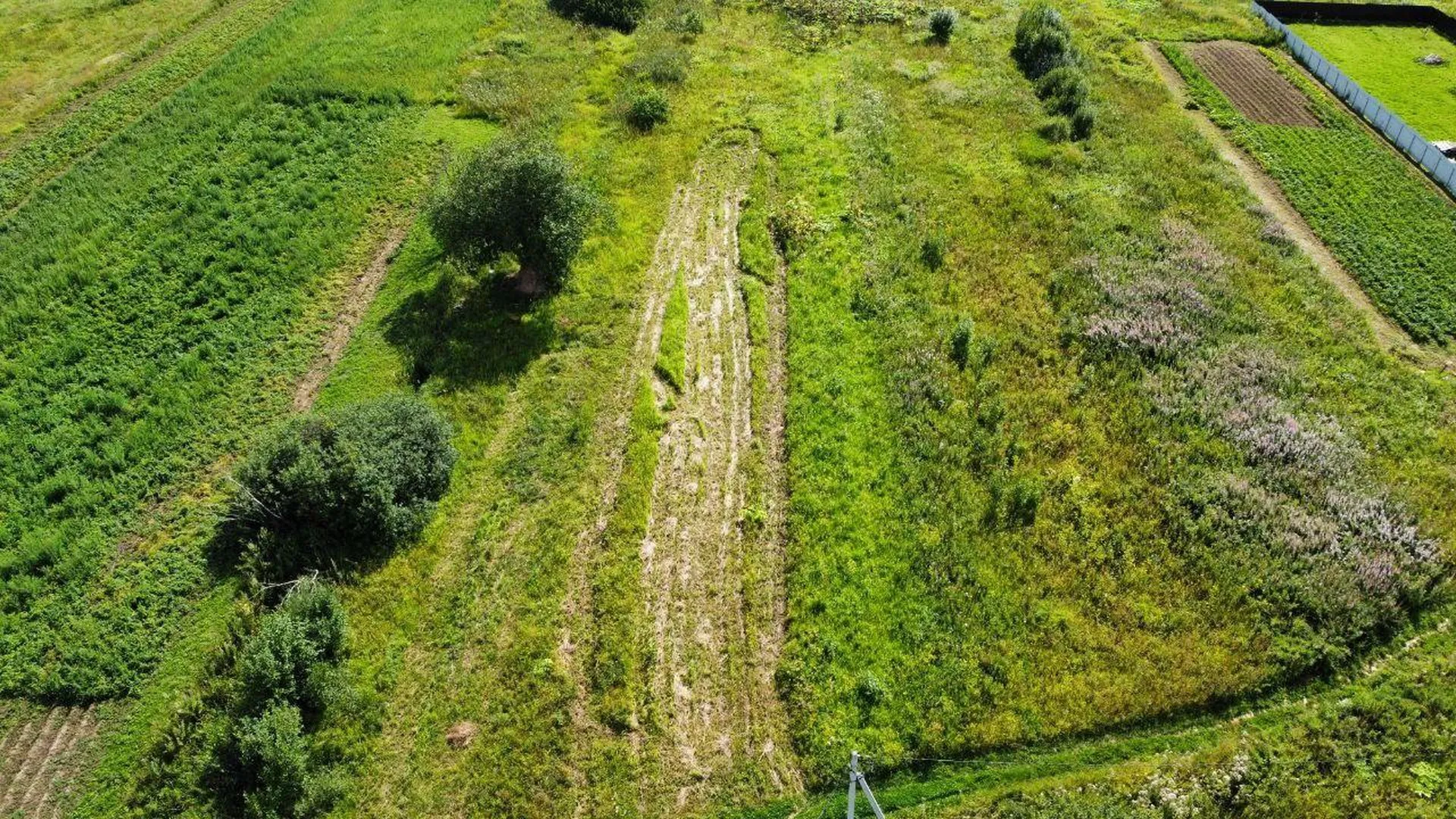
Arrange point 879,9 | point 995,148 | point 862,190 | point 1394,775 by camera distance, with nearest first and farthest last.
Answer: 1. point 1394,775
2. point 862,190
3. point 995,148
4. point 879,9

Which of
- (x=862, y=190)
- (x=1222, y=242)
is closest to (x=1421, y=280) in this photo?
(x=1222, y=242)

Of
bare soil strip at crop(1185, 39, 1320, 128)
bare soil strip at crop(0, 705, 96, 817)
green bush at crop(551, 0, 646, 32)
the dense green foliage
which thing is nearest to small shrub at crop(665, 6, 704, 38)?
green bush at crop(551, 0, 646, 32)

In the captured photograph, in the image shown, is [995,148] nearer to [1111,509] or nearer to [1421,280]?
[1421,280]

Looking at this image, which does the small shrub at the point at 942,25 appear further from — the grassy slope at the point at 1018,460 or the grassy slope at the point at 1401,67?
the grassy slope at the point at 1401,67

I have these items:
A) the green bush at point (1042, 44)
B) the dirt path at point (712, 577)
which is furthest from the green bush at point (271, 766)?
the green bush at point (1042, 44)

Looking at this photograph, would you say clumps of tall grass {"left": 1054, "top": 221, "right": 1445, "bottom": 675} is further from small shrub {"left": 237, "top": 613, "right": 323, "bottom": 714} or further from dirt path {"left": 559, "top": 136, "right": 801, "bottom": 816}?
small shrub {"left": 237, "top": 613, "right": 323, "bottom": 714}

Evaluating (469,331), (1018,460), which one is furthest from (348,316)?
(1018,460)
